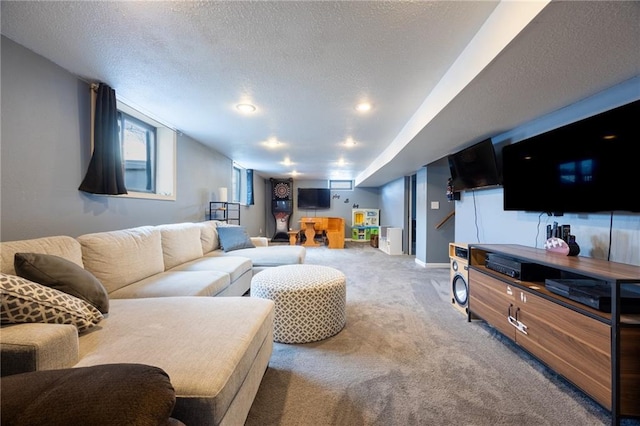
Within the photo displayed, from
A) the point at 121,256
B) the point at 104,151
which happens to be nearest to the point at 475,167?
the point at 121,256

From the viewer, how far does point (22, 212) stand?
171 centimetres

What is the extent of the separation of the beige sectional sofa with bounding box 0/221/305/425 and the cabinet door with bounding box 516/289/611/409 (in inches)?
68.8

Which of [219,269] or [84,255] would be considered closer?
[84,255]

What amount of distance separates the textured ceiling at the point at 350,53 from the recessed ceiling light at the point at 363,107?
0.08 meters

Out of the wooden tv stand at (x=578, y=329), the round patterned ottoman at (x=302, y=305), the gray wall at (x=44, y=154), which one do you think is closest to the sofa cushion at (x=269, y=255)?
the round patterned ottoman at (x=302, y=305)

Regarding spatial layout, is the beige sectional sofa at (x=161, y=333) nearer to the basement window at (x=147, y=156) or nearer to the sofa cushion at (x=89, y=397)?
the sofa cushion at (x=89, y=397)

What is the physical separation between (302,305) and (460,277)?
1.81 meters

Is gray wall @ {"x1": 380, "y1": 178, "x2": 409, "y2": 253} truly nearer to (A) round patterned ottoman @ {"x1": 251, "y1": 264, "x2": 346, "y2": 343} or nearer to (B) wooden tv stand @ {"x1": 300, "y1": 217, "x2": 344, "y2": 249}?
(B) wooden tv stand @ {"x1": 300, "y1": 217, "x2": 344, "y2": 249}

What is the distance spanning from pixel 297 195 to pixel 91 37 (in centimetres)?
740

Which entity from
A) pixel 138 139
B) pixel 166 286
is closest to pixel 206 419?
pixel 166 286

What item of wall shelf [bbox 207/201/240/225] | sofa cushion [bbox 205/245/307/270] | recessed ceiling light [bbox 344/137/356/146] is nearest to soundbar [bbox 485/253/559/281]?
sofa cushion [bbox 205/245/307/270]

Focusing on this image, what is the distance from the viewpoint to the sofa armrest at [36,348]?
869 mm

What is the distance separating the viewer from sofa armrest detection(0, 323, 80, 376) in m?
0.87

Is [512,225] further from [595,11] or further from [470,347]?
[595,11]
